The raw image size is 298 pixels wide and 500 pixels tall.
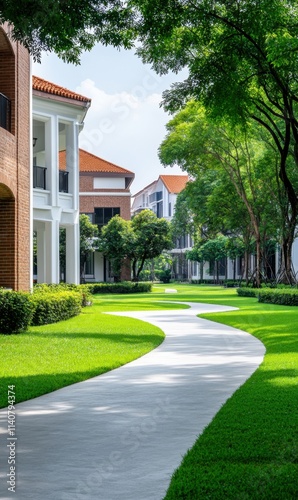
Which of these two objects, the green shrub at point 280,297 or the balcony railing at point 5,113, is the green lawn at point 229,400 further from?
the green shrub at point 280,297

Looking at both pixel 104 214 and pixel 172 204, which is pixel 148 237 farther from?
pixel 172 204

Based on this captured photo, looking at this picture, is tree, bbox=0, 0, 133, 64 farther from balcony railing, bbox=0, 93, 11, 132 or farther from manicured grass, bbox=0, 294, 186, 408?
balcony railing, bbox=0, 93, 11, 132

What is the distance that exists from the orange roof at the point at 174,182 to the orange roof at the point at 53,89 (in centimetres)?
6489

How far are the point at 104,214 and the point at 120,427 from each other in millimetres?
51670

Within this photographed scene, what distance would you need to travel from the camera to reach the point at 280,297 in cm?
3225

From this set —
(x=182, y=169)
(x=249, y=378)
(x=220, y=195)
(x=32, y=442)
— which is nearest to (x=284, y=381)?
(x=249, y=378)

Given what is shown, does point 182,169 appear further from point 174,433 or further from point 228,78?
point 174,433

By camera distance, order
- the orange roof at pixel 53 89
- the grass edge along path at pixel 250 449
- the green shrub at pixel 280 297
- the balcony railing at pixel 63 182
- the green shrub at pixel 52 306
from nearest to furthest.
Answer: the grass edge along path at pixel 250 449 < the green shrub at pixel 52 306 < the orange roof at pixel 53 89 < the balcony railing at pixel 63 182 < the green shrub at pixel 280 297

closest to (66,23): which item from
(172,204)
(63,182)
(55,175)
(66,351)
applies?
(66,351)

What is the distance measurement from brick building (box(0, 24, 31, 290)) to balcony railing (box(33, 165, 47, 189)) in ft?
20.2

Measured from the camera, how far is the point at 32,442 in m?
6.78

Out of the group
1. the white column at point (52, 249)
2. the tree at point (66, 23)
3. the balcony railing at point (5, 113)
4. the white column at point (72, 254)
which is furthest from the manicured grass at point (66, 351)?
the white column at point (72, 254)

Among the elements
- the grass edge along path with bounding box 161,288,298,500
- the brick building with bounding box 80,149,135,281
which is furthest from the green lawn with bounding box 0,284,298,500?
the brick building with bounding box 80,149,135,281

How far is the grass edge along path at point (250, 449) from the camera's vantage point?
537 cm
